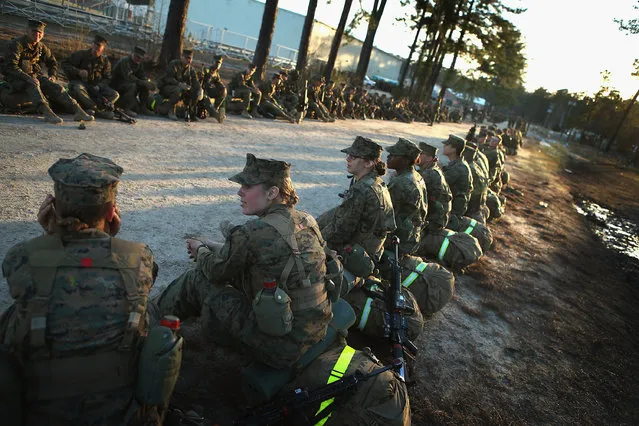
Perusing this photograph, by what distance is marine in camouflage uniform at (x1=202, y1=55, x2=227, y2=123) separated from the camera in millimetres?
11031

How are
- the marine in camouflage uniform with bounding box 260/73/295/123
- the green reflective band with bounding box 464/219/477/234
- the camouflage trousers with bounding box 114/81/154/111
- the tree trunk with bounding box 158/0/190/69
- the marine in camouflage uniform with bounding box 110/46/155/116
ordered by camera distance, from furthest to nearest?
the marine in camouflage uniform with bounding box 260/73/295/123 → the tree trunk with bounding box 158/0/190/69 → the camouflage trousers with bounding box 114/81/154/111 → the marine in camouflage uniform with bounding box 110/46/155/116 → the green reflective band with bounding box 464/219/477/234

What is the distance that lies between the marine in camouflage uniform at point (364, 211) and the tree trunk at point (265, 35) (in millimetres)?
13927

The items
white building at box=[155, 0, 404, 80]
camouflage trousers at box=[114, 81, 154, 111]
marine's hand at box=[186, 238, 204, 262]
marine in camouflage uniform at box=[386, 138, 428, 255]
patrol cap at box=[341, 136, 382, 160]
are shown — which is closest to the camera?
marine's hand at box=[186, 238, 204, 262]

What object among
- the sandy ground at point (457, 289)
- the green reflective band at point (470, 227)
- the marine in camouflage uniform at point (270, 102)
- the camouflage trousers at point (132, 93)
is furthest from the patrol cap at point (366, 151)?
the marine in camouflage uniform at point (270, 102)

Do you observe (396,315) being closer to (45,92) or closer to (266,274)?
(266,274)

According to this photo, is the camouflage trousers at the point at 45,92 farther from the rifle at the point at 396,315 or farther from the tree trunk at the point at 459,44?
the tree trunk at the point at 459,44

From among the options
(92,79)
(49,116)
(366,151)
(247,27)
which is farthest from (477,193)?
(247,27)

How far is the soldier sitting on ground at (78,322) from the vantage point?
68.2 inches

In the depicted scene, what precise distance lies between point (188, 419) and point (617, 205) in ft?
66.8

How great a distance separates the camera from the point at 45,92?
24.8ft

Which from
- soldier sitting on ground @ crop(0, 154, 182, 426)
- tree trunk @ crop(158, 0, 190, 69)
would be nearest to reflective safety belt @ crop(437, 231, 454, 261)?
soldier sitting on ground @ crop(0, 154, 182, 426)

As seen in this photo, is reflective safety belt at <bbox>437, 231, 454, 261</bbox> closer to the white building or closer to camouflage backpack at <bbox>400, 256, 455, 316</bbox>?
camouflage backpack at <bbox>400, 256, 455, 316</bbox>

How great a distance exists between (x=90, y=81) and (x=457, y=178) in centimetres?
755

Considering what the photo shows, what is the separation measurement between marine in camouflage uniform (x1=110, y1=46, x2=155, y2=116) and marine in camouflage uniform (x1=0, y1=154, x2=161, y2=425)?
26.1 feet
